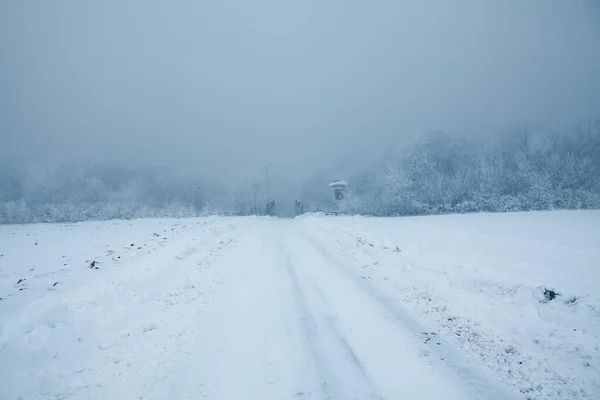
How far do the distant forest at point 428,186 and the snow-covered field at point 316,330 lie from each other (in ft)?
74.6

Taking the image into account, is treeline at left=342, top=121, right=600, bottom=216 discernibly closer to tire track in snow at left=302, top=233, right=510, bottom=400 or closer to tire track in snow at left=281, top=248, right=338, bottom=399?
tire track in snow at left=302, top=233, right=510, bottom=400

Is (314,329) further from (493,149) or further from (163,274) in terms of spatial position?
(493,149)

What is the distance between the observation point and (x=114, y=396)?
4.00m

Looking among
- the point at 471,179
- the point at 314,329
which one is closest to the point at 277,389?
the point at 314,329

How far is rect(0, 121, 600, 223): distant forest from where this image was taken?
29109mm

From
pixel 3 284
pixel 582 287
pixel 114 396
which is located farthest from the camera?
pixel 3 284

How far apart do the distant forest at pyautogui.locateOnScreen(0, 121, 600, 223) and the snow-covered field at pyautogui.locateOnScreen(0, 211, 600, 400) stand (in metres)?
22.7

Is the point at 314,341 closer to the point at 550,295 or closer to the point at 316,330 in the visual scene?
the point at 316,330

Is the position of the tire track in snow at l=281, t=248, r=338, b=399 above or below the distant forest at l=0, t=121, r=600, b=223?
below

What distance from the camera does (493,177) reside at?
3212 centimetres

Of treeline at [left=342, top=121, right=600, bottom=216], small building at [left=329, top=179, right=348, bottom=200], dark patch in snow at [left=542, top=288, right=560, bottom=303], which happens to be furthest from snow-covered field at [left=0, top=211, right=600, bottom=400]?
small building at [left=329, top=179, right=348, bottom=200]

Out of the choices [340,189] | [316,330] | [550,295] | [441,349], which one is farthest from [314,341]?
[340,189]

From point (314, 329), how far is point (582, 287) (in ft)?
19.2

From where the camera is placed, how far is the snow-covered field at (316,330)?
409 centimetres
